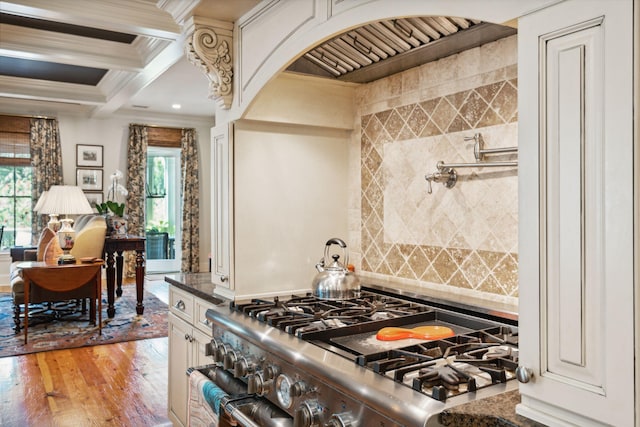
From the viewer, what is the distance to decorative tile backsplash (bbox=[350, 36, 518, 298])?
6.10 ft

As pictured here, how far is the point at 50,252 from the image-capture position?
16.7ft

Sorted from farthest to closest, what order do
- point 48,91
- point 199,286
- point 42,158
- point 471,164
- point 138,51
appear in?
1. point 42,158
2. point 48,91
3. point 138,51
4. point 199,286
5. point 471,164

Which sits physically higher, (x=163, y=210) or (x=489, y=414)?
(x=163, y=210)

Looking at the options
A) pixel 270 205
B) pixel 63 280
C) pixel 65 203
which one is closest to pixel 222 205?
pixel 270 205

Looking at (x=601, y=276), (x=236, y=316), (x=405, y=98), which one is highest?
(x=405, y=98)

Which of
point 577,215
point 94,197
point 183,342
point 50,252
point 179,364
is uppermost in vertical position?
point 94,197

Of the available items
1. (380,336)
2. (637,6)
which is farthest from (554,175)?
(380,336)

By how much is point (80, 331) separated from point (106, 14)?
322 centimetres

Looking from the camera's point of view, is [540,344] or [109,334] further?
[109,334]

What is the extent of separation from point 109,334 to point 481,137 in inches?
168

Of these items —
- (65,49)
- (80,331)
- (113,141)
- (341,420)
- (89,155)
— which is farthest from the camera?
(113,141)

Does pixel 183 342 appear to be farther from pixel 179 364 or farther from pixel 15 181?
pixel 15 181

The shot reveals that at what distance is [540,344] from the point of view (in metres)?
0.93

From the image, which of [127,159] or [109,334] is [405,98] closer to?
[109,334]
